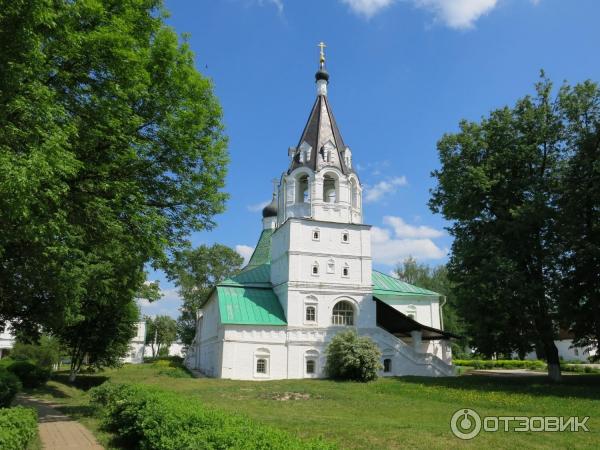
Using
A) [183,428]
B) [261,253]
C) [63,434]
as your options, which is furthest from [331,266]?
[183,428]

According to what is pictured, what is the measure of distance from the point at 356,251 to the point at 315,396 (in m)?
13.8

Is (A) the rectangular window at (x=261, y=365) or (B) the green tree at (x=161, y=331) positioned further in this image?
(B) the green tree at (x=161, y=331)

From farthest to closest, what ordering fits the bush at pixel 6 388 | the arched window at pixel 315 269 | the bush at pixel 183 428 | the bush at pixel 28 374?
1. the arched window at pixel 315 269
2. the bush at pixel 28 374
3. the bush at pixel 6 388
4. the bush at pixel 183 428

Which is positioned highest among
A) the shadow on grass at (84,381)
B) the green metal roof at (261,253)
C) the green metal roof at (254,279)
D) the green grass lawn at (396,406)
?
the green metal roof at (261,253)

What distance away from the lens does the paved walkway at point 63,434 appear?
10.7 metres

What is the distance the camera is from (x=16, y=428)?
855cm

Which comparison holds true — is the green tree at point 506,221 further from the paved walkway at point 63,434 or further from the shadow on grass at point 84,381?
the shadow on grass at point 84,381

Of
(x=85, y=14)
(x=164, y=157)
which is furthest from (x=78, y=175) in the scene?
(x=85, y=14)

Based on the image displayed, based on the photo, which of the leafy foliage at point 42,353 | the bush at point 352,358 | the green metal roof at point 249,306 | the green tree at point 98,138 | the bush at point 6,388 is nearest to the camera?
the green tree at point 98,138

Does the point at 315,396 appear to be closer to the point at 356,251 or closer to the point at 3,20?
the point at 356,251

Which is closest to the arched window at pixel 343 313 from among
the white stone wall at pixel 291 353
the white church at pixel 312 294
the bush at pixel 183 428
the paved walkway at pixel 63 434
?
the white church at pixel 312 294

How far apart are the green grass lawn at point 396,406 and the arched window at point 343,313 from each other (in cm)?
571

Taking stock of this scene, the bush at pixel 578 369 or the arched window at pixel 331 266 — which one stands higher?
the arched window at pixel 331 266

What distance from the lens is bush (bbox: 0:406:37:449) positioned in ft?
25.5
